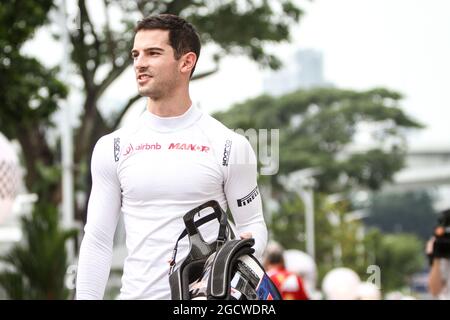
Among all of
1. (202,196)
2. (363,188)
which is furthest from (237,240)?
(363,188)

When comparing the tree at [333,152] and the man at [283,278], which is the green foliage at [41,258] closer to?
the man at [283,278]

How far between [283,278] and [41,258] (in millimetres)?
6258

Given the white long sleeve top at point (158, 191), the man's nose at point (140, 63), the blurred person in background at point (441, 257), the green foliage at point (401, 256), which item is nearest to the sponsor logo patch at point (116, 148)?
the white long sleeve top at point (158, 191)

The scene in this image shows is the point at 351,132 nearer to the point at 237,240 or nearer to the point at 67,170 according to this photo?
the point at 67,170

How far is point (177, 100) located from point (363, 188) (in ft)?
192

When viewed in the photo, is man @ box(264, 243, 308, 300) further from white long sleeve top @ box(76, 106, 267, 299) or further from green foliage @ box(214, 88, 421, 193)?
green foliage @ box(214, 88, 421, 193)

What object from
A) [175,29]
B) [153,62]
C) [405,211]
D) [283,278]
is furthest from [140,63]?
[405,211]

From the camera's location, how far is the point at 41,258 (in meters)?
15.4

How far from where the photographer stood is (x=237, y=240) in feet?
11.5

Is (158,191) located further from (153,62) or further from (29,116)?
(29,116)

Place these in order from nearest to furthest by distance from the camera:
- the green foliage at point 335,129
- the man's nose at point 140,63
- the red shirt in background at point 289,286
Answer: the man's nose at point 140,63 < the red shirt in background at point 289,286 < the green foliage at point 335,129

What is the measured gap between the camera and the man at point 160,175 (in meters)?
3.74

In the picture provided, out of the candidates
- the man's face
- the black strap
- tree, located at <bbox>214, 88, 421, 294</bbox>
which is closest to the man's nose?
the man's face

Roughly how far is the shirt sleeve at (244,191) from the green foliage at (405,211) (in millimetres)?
118267
